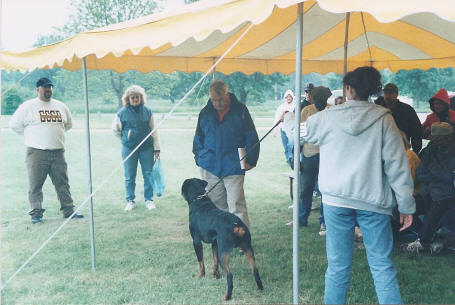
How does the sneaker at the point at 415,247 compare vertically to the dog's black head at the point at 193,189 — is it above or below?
below

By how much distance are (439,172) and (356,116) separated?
208cm

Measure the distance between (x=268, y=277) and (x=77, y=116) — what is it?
29.4m

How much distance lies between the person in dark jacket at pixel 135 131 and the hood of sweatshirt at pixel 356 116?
14.7 feet

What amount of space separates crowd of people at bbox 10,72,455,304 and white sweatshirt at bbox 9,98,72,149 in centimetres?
1

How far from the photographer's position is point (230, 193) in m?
4.69

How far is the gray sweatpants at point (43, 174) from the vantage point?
643 centimetres

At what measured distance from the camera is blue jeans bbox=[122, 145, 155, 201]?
7000 mm

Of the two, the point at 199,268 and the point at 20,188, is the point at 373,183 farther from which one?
the point at 20,188

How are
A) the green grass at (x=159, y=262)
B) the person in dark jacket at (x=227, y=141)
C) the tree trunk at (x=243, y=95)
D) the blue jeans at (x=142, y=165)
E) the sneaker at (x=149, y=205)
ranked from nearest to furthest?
the green grass at (x=159, y=262), the person in dark jacket at (x=227, y=141), the blue jeans at (x=142, y=165), the sneaker at (x=149, y=205), the tree trunk at (x=243, y=95)

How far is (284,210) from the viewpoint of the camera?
274 inches

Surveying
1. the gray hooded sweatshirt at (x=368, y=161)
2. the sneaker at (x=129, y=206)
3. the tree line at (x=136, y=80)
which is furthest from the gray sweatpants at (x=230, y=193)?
the tree line at (x=136, y=80)

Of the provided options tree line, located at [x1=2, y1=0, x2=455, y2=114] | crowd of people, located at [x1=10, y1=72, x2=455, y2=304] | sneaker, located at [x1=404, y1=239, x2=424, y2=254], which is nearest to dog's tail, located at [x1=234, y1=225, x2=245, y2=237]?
crowd of people, located at [x1=10, y1=72, x2=455, y2=304]

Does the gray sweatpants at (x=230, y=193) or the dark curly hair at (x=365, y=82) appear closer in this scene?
the dark curly hair at (x=365, y=82)

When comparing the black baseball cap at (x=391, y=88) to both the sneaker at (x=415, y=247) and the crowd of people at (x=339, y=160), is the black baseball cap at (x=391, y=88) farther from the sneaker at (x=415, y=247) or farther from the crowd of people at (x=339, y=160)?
the sneaker at (x=415, y=247)
